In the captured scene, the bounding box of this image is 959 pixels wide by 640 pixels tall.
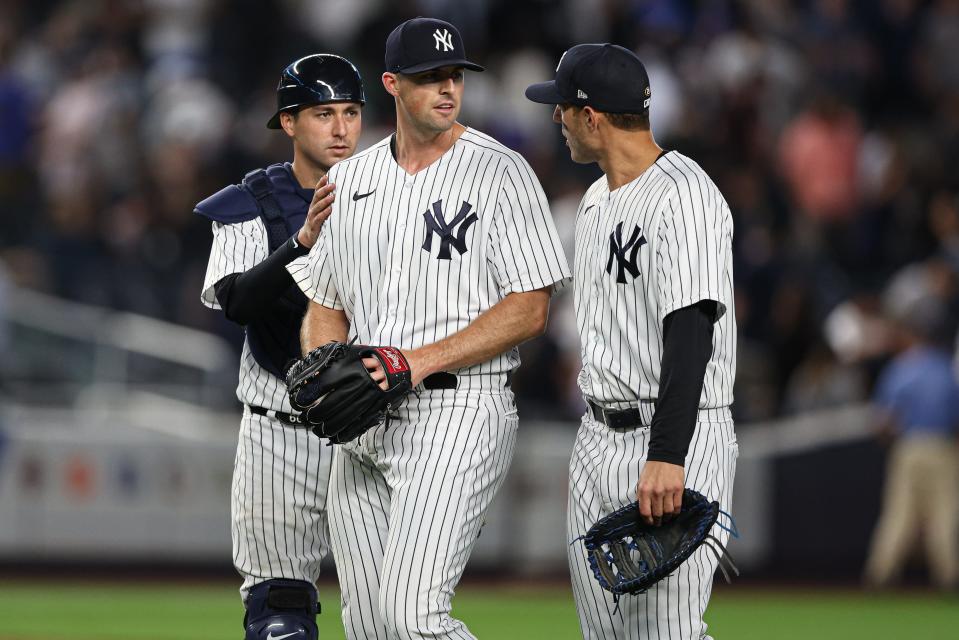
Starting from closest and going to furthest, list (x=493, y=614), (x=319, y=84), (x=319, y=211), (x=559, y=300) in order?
(x=319, y=211), (x=319, y=84), (x=493, y=614), (x=559, y=300)

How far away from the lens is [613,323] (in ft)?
15.5

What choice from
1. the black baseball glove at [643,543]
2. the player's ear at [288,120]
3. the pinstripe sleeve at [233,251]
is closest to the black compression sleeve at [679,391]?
the black baseball glove at [643,543]

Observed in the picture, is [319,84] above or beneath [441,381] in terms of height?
above

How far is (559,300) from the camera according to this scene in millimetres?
12750

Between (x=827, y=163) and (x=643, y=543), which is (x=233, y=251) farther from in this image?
(x=827, y=163)

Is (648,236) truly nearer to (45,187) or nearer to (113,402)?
(113,402)

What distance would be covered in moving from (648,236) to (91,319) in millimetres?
8362

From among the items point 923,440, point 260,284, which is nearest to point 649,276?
point 260,284

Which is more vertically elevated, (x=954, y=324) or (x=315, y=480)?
(x=954, y=324)

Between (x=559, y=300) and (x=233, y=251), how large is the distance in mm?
7460

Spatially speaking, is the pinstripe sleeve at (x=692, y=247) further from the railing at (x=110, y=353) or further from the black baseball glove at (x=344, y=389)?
the railing at (x=110, y=353)

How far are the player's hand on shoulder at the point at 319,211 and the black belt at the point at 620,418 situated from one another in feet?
3.42

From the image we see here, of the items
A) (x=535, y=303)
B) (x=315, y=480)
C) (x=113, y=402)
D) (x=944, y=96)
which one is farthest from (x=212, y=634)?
(x=944, y=96)

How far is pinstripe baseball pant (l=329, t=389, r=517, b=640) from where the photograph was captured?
4.57 metres
